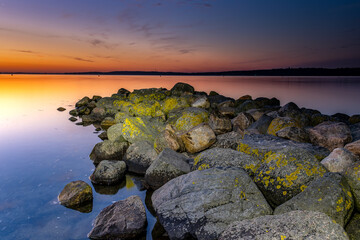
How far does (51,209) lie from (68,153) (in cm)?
496

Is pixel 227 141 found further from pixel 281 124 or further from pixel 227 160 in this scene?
pixel 227 160

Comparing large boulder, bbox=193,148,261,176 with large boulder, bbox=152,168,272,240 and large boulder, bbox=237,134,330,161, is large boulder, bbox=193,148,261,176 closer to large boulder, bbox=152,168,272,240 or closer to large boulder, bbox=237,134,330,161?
large boulder, bbox=237,134,330,161

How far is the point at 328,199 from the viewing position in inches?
161

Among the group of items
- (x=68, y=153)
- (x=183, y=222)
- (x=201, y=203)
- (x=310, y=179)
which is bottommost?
(x=68, y=153)

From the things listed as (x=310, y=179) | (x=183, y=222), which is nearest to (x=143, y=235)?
(x=183, y=222)

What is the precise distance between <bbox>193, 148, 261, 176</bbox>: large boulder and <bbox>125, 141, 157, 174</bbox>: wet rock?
2.62 m

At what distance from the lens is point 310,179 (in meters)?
4.75

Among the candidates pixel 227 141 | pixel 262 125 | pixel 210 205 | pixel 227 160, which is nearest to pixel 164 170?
pixel 227 160

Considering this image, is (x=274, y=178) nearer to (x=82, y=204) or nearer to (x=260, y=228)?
(x=260, y=228)

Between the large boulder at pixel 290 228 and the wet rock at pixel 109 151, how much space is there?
6.67 metres

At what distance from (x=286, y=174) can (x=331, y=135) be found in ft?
13.0

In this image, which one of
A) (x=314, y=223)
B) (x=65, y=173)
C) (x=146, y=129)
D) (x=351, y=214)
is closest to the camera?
(x=314, y=223)

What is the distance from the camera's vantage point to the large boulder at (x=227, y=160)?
565cm

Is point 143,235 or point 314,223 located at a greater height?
point 314,223
